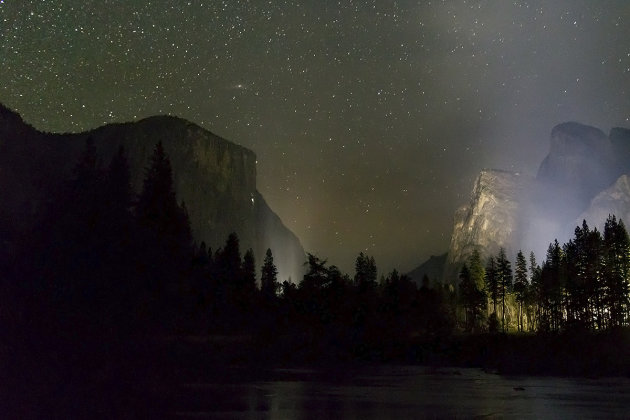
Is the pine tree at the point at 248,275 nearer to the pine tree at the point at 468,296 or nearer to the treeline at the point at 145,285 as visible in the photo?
the treeline at the point at 145,285

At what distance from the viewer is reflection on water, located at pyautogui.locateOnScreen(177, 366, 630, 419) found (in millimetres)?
27688

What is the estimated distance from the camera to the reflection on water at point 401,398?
27688 millimetres

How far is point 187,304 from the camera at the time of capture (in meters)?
60.0

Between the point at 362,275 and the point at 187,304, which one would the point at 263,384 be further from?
the point at 362,275

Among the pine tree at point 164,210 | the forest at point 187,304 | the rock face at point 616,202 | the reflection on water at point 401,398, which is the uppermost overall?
the rock face at point 616,202

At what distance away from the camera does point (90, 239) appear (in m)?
36.9

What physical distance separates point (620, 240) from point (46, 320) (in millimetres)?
90919

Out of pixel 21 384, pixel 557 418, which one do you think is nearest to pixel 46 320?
pixel 21 384

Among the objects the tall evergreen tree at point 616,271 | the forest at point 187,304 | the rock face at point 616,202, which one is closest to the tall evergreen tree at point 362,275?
the forest at point 187,304

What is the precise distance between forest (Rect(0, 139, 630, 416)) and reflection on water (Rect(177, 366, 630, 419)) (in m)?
5.69

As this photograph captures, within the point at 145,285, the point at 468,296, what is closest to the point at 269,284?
the point at 468,296

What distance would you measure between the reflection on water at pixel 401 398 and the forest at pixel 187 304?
224 inches

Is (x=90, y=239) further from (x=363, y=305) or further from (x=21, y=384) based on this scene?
(x=363, y=305)

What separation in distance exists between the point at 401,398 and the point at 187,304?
101 ft
